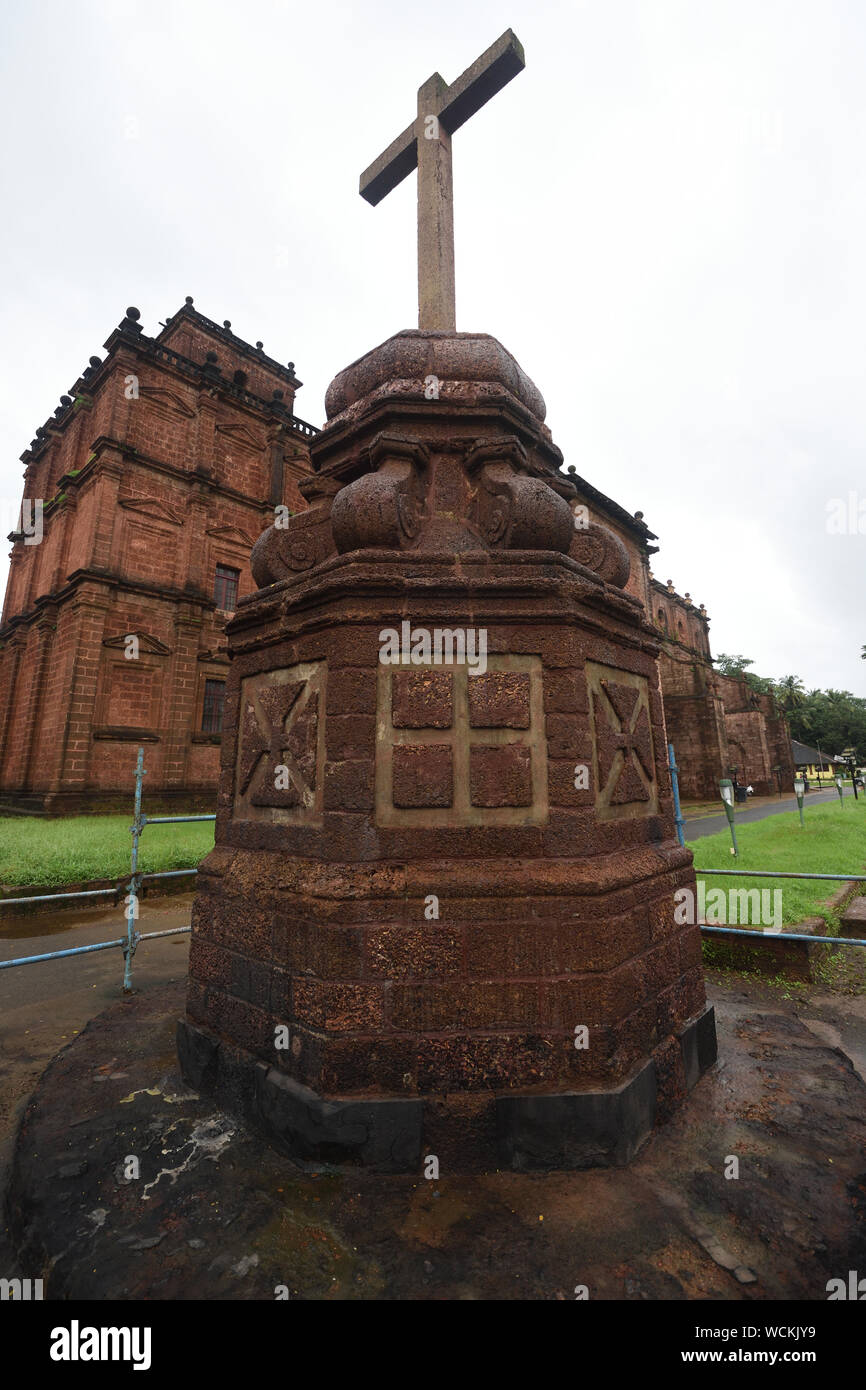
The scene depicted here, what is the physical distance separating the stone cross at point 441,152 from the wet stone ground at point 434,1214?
15.3 ft

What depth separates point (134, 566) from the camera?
17688 mm

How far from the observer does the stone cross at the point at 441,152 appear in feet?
13.0

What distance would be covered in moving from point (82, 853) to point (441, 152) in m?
9.63

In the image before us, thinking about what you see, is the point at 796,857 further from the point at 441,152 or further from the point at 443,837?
the point at 441,152

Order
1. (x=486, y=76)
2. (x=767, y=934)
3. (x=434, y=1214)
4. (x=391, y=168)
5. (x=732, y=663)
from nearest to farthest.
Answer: (x=434, y=1214)
(x=486, y=76)
(x=391, y=168)
(x=767, y=934)
(x=732, y=663)

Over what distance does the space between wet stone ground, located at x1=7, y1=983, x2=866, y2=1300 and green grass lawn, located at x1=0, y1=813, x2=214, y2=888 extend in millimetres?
5893

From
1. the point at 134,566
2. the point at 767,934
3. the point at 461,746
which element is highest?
the point at 134,566

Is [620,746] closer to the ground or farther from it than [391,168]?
closer to the ground

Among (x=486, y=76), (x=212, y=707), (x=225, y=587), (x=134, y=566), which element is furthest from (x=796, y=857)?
(x=225, y=587)

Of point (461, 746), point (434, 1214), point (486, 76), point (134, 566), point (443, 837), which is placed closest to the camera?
point (434, 1214)

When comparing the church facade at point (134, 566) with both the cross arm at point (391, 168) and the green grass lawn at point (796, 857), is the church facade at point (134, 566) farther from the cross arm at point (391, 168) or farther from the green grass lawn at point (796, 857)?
the green grass lawn at point (796, 857)

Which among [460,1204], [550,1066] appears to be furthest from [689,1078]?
[460,1204]

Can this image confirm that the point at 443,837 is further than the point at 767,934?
No

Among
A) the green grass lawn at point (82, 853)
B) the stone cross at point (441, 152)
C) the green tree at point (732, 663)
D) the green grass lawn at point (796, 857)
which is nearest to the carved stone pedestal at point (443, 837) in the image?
the stone cross at point (441, 152)
